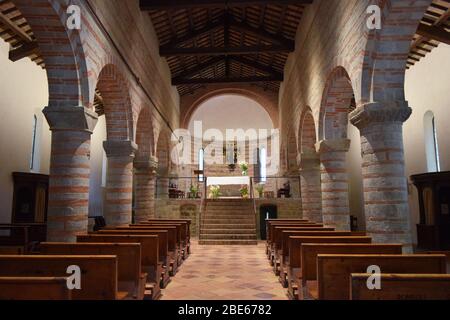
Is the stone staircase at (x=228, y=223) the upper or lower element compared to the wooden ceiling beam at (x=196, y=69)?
lower

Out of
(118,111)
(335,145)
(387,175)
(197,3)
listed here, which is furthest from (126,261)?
(197,3)

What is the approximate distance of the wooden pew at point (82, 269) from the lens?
3375 mm

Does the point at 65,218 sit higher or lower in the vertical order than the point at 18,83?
lower

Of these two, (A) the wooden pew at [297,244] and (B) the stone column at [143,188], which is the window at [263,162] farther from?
(A) the wooden pew at [297,244]

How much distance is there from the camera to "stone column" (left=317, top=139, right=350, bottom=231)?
848 centimetres

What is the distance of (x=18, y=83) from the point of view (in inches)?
407

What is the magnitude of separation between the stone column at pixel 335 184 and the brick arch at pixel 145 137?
5947mm

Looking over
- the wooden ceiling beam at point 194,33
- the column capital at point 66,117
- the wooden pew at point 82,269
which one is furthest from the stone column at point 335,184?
the wooden ceiling beam at point 194,33

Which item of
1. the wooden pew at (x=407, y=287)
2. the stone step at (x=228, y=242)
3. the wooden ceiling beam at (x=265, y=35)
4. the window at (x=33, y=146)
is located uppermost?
the wooden ceiling beam at (x=265, y=35)

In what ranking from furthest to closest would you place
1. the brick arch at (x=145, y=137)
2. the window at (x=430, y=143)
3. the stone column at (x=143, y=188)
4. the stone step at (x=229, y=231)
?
1. the stone step at (x=229, y=231)
2. the stone column at (x=143, y=188)
3. the brick arch at (x=145, y=137)
4. the window at (x=430, y=143)

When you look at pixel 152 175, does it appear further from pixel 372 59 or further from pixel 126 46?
pixel 372 59
